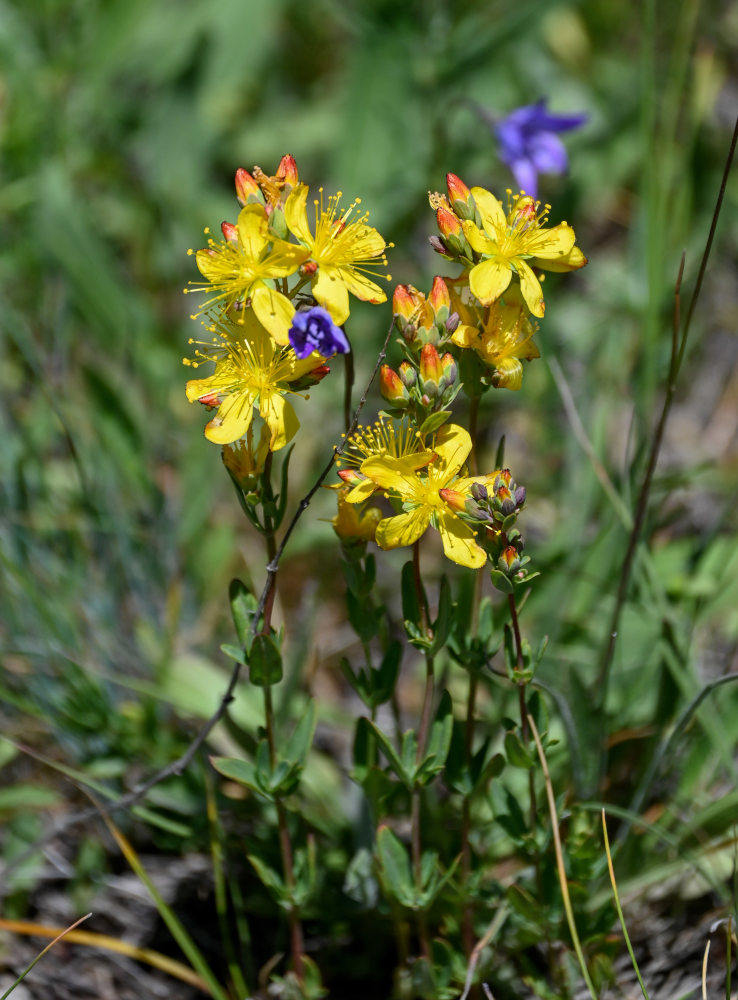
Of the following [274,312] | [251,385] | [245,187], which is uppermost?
[245,187]

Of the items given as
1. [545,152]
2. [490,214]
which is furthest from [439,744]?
[545,152]

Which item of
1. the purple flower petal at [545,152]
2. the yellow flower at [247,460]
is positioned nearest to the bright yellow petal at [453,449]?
the yellow flower at [247,460]

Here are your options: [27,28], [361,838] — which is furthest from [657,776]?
[27,28]

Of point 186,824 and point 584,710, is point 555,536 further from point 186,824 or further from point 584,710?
point 186,824

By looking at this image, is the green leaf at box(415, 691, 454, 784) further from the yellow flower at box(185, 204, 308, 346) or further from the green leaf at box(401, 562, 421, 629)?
the yellow flower at box(185, 204, 308, 346)

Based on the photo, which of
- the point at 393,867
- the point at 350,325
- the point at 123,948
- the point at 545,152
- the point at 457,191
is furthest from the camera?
the point at 350,325

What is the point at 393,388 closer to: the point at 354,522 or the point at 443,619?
the point at 354,522
